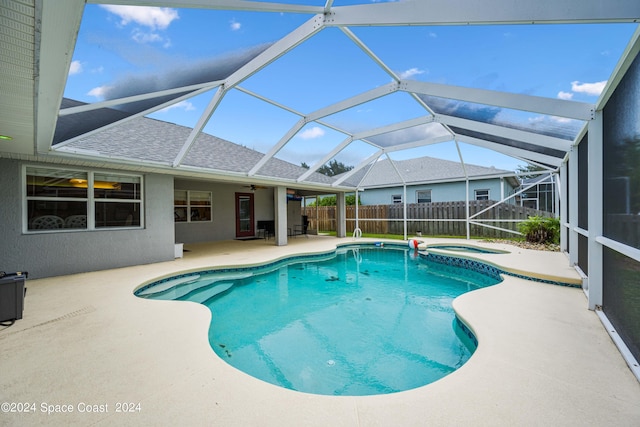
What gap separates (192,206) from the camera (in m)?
13.0

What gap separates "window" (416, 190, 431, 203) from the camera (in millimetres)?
18380

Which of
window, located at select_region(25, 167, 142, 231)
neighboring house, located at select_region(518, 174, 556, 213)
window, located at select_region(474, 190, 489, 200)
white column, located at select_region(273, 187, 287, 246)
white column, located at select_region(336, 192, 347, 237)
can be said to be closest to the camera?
window, located at select_region(25, 167, 142, 231)

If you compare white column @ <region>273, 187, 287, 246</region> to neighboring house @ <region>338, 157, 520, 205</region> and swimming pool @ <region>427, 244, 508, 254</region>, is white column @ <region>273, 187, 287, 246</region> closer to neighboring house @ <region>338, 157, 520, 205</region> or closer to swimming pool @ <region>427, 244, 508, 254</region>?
neighboring house @ <region>338, 157, 520, 205</region>

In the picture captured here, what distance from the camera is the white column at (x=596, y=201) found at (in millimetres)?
3793

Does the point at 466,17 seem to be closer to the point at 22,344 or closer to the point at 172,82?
the point at 172,82

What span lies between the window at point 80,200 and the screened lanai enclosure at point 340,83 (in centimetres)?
8

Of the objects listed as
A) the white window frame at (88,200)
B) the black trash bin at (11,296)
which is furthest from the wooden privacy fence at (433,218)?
the black trash bin at (11,296)

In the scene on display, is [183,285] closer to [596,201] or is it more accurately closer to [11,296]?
[11,296]

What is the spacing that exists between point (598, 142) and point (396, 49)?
3.49m

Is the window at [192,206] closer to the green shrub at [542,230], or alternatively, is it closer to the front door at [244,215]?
the front door at [244,215]

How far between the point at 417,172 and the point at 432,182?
102 inches

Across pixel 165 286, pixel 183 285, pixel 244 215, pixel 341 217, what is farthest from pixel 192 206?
pixel 341 217

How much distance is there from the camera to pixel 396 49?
16.5 feet

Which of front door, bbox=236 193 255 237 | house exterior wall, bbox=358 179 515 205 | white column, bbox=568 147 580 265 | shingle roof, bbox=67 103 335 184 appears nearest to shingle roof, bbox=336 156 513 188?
house exterior wall, bbox=358 179 515 205
